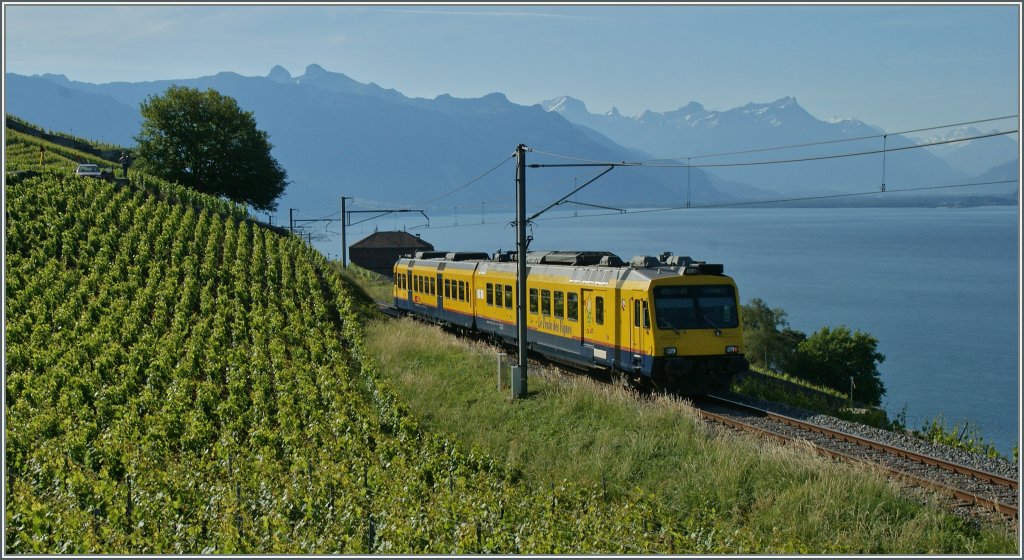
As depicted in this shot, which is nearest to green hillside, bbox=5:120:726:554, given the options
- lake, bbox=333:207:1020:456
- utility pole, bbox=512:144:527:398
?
utility pole, bbox=512:144:527:398

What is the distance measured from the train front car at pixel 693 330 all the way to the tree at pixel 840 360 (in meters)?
41.1

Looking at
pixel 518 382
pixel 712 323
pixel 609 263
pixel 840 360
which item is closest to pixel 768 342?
pixel 840 360

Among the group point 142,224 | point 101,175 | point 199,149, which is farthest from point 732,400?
point 199,149

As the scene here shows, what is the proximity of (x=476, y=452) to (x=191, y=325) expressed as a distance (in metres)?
16.5

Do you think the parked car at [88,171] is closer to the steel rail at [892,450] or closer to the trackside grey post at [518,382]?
the trackside grey post at [518,382]

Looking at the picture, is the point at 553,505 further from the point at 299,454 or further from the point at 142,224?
the point at 142,224

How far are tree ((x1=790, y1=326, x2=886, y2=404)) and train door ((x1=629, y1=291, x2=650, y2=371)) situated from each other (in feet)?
137

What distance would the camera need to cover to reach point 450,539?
1053 centimetres

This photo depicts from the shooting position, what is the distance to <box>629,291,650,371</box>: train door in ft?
62.6

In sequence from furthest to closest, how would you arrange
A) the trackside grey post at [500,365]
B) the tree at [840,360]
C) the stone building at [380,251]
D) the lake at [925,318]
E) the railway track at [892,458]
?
the stone building at [380,251] < the lake at [925,318] < the tree at [840,360] < the trackside grey post at [500,365] < the railway track at [892,458]

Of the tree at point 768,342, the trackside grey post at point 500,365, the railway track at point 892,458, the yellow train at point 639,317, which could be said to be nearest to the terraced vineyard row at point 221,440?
the trackside grey post at point 500,365

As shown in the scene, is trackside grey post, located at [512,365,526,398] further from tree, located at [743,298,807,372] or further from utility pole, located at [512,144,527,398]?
tree, located at [743,298,807,372]

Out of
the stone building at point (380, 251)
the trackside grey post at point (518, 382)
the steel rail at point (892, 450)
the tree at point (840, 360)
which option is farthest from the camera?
the stone building at point (380, 251)

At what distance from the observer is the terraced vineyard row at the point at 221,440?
10750 mm
